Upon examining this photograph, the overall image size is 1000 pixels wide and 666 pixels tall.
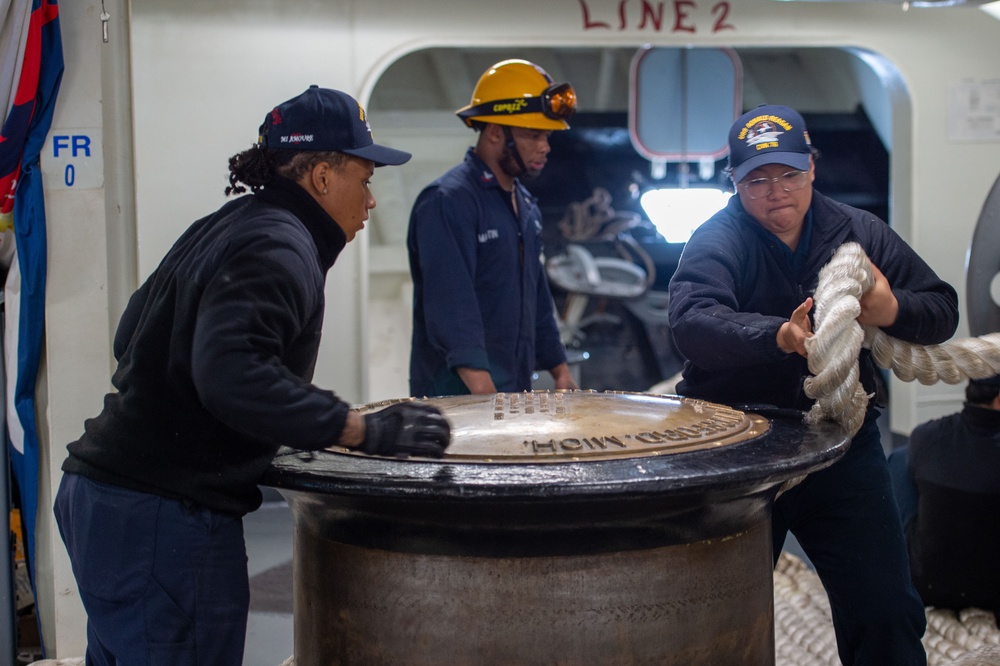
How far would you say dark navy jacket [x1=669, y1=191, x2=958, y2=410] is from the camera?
2184 millimetres

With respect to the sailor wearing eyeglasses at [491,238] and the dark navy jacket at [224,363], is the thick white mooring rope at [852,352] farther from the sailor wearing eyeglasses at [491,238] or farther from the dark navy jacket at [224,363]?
the sailor wearing eyeglasses at [491,238]

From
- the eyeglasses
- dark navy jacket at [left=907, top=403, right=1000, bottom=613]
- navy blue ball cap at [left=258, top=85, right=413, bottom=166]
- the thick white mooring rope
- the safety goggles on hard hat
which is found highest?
the safety goggles on hard hat

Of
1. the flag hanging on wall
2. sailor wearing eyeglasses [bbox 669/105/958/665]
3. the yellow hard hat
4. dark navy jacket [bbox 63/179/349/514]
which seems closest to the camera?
dark navy jacket [bbox 63/179/349/514]

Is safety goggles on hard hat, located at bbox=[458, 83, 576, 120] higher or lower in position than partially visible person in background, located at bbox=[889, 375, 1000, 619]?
higher

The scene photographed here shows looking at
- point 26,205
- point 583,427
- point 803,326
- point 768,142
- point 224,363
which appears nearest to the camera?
point 224,363

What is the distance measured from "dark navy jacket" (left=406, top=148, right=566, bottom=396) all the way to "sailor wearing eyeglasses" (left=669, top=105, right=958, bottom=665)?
851 millimetres

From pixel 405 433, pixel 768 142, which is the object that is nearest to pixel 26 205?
pixel 405 433

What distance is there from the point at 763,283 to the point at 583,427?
2.33 ft

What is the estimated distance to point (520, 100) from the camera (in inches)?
129

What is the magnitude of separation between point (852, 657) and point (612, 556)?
2.76ft

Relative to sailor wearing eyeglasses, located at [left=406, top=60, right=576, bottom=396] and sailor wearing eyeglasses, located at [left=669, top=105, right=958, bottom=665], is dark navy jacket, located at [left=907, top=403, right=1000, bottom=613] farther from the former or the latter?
sailor wearing eyeglasses, located at [left=406, top=60, right=576, bottom=396]

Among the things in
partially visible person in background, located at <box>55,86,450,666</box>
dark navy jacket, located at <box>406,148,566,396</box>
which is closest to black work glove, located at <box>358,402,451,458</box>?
partially visible person in background, located at <box>55,86,450,666</box>

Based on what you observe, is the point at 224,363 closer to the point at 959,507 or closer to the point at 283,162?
the point at 283,162

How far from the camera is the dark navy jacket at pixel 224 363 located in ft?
5.05
